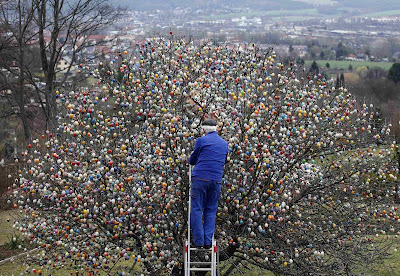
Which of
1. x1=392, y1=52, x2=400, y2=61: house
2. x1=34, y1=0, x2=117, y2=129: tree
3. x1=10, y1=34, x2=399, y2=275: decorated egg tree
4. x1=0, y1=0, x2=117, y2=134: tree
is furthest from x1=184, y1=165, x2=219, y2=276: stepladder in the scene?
x1=392, y1=52, x2=400, y2=61: house

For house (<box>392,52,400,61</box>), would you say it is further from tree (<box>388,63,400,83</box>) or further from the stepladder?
the stepladder

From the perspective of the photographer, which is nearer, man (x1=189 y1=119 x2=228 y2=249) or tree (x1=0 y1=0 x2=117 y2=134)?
man (x1=189 y1=119 x2=228 y2=249)

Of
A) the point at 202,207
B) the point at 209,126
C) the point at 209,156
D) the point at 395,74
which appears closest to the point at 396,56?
the point at 395,74

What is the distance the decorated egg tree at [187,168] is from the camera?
30.5ft

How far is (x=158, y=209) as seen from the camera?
30.4 feet

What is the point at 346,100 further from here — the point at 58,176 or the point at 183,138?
the point at 58,176

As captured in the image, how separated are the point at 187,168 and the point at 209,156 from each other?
969mm

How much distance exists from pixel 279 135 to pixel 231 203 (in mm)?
1456

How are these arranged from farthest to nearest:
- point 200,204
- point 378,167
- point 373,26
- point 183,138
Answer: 1. point 373,26
2. point 378,167
3. point 183,138
4. point 200,204

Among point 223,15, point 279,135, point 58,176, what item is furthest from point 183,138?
point 223,15

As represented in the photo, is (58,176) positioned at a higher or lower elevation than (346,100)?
lower

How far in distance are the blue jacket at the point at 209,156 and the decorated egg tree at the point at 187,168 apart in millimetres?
584

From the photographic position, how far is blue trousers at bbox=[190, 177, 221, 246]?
8.55 m

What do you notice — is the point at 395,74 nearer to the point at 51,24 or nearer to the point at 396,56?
the point at 396,56
